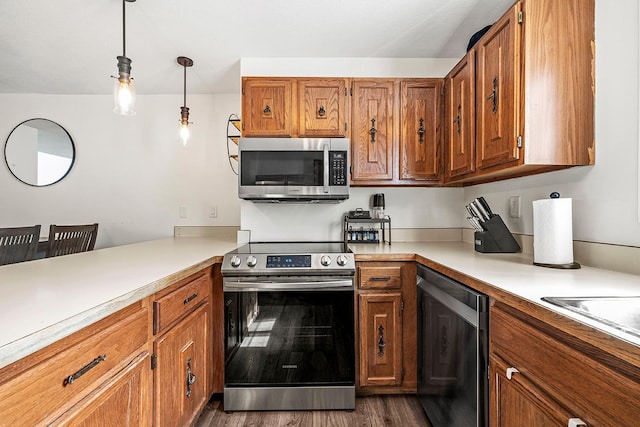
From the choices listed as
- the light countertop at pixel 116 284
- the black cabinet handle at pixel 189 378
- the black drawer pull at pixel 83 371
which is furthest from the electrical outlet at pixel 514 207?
the black drawer pull at pixel 83 371

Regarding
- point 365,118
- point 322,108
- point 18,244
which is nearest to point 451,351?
point 365,118

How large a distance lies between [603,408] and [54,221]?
381 cm

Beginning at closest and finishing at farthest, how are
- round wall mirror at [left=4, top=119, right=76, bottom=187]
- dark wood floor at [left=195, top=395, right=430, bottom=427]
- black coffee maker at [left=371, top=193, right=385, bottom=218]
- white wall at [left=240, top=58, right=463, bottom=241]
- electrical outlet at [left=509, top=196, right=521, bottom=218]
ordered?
1. dark wood floor at [left=195, top=395, right=430, bottom=427]
2. electrical outlet at [left=509, top=196, right=521, bottom=218]
3. black coffee maker at [left=371, top=193, right=385, bottom=218]
4. white wall at [left=240, top=58, right=463, bottom=241]
5. round wall mirror at [left=4, top=119, right=76, bottom=187]

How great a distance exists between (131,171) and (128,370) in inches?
95.4

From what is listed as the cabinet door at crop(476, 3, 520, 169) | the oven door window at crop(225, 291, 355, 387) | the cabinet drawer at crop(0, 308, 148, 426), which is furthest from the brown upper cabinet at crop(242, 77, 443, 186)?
the cabinet drawer at crop(0, 308, 148, 426)

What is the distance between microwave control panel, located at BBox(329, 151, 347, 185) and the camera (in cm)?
204

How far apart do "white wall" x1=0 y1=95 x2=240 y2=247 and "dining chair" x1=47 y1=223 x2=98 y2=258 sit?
17.5 inches

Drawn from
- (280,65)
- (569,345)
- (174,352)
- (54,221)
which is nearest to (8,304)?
(174,352)

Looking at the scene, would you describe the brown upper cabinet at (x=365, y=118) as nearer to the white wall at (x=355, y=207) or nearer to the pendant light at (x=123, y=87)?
the white wall at (x=355, y=207)

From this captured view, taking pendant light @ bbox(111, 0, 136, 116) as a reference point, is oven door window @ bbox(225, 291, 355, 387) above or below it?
below

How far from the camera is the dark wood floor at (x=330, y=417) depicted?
165 centimetres

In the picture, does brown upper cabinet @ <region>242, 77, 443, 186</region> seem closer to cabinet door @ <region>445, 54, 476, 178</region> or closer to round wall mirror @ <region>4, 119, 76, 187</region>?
cabinet door @ <region>445, 54, 476, 178</region>

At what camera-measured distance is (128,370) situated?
995 mm

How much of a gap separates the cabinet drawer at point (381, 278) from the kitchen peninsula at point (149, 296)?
17 cm
